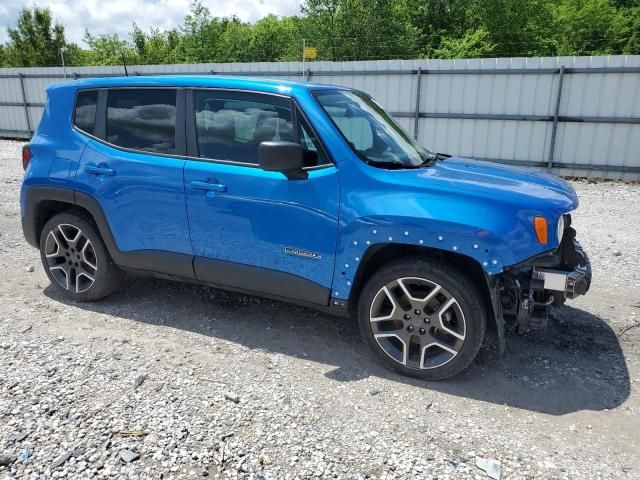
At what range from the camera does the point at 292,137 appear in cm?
351

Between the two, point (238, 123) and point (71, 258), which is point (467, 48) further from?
point (71, 258)

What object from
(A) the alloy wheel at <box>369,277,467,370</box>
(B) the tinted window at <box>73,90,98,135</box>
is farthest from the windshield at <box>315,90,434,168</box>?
(B) the tinted window at <box>73,90,98,135</box>

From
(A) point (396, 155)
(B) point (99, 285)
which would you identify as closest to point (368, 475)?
(A) point (396, 155)

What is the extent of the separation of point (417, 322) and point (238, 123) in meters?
1.91

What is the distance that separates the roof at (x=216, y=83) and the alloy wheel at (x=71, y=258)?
1.27 m

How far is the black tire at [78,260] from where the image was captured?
432 cm

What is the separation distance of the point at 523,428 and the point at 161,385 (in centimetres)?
224

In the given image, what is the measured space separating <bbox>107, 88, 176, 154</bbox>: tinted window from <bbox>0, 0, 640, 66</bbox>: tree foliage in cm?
2511

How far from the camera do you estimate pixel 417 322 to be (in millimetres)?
3299

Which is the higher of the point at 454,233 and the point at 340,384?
the point at 454,233

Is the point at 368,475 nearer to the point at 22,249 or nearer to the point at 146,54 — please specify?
the point at 22,249

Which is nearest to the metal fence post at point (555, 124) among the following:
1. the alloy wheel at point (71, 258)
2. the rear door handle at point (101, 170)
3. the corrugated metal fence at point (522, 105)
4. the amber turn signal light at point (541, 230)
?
the corrugated metal fence at point (522, 105)

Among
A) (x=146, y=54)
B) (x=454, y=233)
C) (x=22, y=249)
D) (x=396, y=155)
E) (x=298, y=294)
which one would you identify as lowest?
(x=22, y=249)

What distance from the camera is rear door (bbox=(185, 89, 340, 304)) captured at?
3.39m
